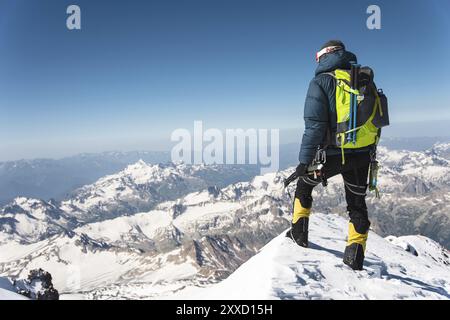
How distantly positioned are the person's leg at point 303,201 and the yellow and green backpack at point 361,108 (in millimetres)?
568

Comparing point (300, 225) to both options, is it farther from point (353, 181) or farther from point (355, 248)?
point (353, 181)

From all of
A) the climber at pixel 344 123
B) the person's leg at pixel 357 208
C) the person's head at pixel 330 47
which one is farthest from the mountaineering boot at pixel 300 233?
the person's head at pixel 330 47

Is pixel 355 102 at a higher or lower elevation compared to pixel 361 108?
higher

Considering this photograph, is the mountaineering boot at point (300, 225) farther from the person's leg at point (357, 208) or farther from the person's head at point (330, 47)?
the person's head at point (330, 47)

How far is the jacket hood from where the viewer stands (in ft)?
27.5

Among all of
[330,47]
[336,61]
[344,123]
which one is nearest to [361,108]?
[344,123]

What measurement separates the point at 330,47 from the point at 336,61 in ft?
1.57

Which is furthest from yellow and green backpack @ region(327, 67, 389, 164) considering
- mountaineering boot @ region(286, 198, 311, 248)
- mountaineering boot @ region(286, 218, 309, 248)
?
mountaineering boot @ region(286, 218, 309, 248)

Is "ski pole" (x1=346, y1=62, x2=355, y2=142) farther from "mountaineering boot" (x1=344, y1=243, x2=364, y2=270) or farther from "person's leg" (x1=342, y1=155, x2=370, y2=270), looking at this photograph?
"mountaineering boot" (x1=344, y1=243, x2=364, y2=270)

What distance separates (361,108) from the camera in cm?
806

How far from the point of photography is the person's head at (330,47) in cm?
857
